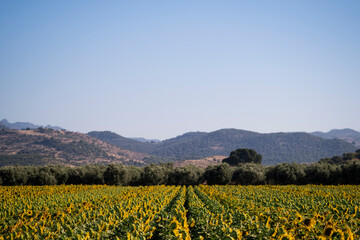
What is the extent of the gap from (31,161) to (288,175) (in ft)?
406

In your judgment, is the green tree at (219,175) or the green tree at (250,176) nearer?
the green tree at (250,176)

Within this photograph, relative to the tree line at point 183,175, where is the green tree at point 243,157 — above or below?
above

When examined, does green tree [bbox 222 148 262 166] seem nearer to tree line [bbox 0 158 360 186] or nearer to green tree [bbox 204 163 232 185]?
tree line [bbox 0 158 360 186]

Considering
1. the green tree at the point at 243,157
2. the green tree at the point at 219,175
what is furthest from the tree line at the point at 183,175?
the green tree at the point at 243,157

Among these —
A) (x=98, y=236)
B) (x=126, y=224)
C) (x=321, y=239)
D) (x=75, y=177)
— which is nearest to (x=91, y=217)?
(x=126, y=224)

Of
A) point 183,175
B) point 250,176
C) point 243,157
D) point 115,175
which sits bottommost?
point 115,175

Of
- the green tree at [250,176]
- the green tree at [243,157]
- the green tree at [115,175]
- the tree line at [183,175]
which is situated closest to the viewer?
the tree line at [183,175]

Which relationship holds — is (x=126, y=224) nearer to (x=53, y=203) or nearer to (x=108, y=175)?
(x=53, y=203)

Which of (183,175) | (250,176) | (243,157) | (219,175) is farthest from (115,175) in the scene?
(243,157)

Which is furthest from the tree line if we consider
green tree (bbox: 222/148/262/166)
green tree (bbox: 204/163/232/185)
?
green tree (bbox: 222/148/262/166)

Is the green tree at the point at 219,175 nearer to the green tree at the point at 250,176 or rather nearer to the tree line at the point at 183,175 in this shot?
the tree line at the point at 183,175

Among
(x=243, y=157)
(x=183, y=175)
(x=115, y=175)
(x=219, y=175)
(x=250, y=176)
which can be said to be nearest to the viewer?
(x=115, y=175)

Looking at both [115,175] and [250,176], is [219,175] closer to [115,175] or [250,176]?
[250,176]

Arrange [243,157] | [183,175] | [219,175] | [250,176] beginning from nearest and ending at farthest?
[250,176] → [219,175] → [183,175] → [243,157]
